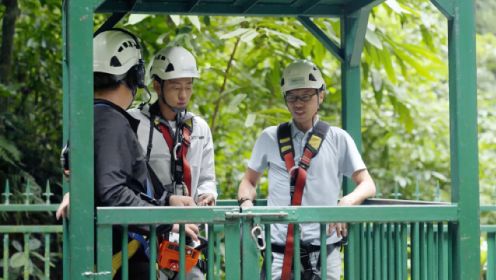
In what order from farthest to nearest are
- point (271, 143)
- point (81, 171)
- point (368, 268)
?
point (271, 143) < point (368, 268) < point (81, 171)

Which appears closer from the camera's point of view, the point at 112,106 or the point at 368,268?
the point at 112,106

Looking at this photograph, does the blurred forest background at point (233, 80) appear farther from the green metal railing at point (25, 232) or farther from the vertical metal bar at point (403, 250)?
the vertical metal bar at point (403, 250)

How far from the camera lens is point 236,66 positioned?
10.2m

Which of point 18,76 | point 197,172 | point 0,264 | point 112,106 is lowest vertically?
point 0,264

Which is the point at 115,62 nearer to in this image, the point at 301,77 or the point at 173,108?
the point at 173,108

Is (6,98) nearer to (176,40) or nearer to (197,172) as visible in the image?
(176,40)

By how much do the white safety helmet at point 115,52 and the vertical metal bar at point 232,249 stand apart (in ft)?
3.72

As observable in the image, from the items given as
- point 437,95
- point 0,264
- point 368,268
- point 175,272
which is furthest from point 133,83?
point 437,95

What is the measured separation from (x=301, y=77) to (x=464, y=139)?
59.8 inches

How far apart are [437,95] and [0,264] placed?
28.4ft

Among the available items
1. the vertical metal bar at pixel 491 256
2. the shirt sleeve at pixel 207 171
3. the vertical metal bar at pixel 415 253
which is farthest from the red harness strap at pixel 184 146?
the vertical metal bar at pixel 491 256

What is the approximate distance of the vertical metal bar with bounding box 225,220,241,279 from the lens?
4.68 meters

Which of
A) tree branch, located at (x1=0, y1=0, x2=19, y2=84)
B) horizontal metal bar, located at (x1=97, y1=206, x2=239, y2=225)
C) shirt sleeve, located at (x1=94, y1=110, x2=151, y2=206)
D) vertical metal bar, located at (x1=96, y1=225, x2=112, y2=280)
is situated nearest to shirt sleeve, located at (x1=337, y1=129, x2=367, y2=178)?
horizontal metal bar, located at (x1=97, y1=206, x2=239, y2=225)

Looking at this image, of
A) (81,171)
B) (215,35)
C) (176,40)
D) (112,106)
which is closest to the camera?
(81,171)
